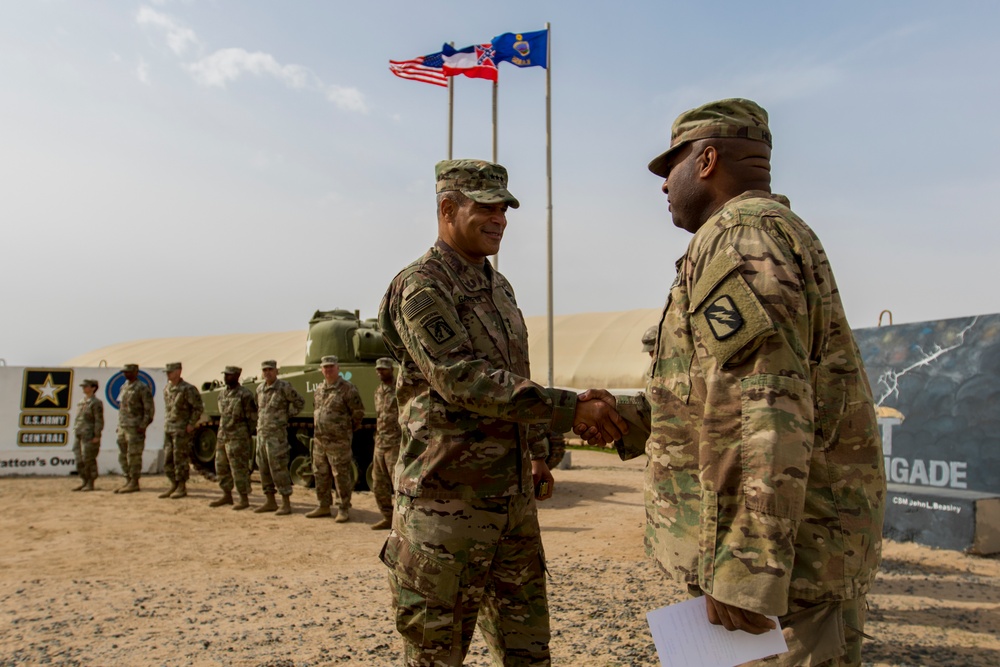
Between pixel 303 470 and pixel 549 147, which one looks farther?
pixel 549 147

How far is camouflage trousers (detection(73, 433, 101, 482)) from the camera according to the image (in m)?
12.2

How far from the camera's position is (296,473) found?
40.8ft

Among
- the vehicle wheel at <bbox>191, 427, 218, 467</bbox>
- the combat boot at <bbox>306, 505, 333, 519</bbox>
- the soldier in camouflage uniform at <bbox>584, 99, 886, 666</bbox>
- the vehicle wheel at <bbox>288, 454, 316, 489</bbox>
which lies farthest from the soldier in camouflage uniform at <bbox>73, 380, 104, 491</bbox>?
the soldier in camouflage uniform at <bbox>584, 99, 886, 666</bbox>

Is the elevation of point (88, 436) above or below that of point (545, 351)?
below

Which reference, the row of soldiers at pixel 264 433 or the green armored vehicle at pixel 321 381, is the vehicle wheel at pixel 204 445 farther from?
the row of soldiers at pixel 264 433

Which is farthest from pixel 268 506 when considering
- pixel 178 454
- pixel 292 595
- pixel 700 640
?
pixel 700 640

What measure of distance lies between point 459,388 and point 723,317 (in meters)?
0.94

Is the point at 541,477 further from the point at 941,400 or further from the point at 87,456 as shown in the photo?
the point at 87,456

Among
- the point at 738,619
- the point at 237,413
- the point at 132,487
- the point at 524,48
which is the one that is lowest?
the point at 132,487

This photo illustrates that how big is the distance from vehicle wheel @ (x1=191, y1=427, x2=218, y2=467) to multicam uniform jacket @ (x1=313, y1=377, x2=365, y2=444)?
5452 mm

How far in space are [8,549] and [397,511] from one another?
22.8 ft

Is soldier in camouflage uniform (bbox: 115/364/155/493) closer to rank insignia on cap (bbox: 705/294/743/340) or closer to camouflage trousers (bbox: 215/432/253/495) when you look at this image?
camouflage trousers (bbox: 215/432/253/495)

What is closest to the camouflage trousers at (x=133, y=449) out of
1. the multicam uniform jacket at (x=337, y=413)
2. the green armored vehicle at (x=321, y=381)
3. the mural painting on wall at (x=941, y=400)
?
the green armored vehicle at (x=321, y=381)

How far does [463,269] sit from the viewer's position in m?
2.80
